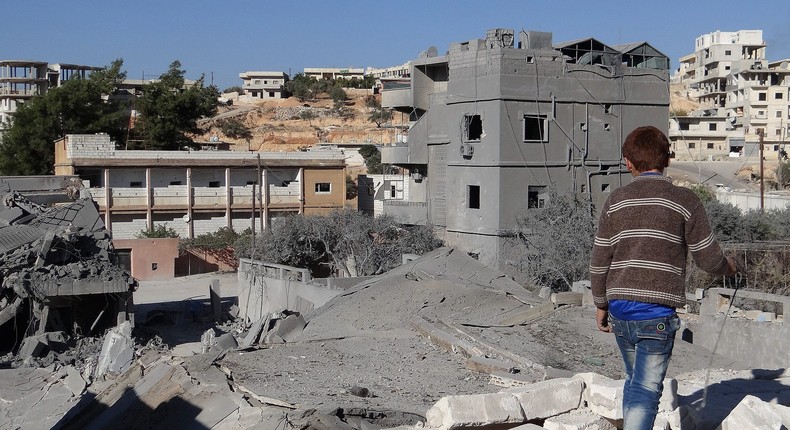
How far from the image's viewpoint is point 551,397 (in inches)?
243

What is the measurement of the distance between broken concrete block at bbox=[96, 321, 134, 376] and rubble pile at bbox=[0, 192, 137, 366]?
1.38 metres

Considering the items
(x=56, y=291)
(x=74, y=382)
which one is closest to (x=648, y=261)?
(x=74, y=382)

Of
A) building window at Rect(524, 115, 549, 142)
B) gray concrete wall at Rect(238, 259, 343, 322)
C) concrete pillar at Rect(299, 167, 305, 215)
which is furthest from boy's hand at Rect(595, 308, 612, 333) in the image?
concrete pillar at Rect(299, 167, 305, 215)

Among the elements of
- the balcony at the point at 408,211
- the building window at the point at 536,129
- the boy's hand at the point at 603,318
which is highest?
the building window at the point at 536,129

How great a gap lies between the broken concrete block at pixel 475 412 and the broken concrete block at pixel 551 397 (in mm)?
97

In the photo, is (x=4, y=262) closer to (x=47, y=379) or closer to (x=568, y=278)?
(x=47, y=379)

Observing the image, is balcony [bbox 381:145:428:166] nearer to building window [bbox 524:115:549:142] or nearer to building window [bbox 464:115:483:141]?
building window [bbox 464:115:483:141]

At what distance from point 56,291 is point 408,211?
16.4 meters

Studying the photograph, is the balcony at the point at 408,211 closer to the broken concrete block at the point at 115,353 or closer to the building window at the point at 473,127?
the building window at the point at 473,127

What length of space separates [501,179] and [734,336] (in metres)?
16.2

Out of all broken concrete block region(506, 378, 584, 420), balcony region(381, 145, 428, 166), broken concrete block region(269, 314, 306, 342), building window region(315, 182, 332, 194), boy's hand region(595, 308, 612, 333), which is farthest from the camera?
building window region(315, 182, 332, 194)

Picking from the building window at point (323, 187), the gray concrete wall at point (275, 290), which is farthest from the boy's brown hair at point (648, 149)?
the building window at point (323, 187)

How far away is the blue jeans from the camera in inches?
194

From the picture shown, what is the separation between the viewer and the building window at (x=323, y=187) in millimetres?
46531
